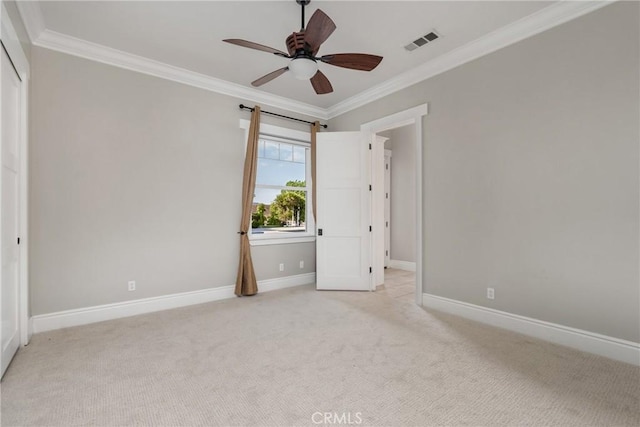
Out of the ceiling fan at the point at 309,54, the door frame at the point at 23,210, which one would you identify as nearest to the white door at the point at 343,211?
the ceiling fan at the point at 309,54

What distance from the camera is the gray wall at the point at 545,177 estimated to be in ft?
7.75

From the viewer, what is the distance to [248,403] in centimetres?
186

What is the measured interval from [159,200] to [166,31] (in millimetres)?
1809

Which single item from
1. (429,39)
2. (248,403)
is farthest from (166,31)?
(248,403)

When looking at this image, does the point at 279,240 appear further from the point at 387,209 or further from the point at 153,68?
the point at 387,209

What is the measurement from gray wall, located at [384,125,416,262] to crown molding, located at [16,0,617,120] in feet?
6.87

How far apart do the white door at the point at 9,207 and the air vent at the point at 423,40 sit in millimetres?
3404

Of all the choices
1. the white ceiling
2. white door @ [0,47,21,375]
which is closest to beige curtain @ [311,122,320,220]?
the white ceiling

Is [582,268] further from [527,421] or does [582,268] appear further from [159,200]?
[159,200]

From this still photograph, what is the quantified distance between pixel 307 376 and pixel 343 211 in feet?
9.04

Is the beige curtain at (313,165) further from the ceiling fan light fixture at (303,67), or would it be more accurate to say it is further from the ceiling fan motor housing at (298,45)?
the ceiling fan motor housing at (298,45)

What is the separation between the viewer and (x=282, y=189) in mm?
4879

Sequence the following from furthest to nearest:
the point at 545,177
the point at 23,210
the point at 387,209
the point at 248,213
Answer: the point at 387,209 < the point at 248,213 < the point at 545,177 < the point at 23,210

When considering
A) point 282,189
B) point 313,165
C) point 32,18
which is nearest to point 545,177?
point 313,165
